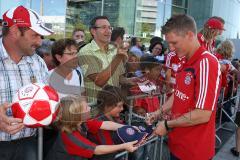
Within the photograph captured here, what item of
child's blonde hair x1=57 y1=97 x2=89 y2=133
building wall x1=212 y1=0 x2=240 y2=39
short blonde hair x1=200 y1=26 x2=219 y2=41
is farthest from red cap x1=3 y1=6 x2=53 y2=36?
building wall x1=212 y1=0 x2=240 y2=39

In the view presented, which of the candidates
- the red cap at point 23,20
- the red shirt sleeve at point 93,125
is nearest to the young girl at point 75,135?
the red shirt sleeve at point 93,125

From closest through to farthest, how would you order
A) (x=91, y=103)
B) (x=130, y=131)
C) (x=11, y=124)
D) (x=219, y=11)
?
(x=11, y=124)
(x=130, y=131)
(x=91, y=103)
(x=219, y=11)

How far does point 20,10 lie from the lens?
260 cm

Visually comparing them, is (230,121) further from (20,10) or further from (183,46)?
(20,10)

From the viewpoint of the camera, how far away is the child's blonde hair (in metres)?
2.41

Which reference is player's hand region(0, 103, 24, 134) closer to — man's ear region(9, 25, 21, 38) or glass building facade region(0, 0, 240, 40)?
man's ear region(9, 25, 21, 38)

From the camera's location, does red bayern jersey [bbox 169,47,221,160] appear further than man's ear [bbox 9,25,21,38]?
No

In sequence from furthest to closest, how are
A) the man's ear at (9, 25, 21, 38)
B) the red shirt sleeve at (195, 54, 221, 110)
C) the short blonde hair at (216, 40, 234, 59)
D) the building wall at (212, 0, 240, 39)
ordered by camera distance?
1. the building wall at (212, 0, 240, 39)
2. the short blonde hair at (216, 40, 234, 59)
3. the man's ear at (9, 25, 21, 38)
4. the red shirt sleeve at (195, 54, 221, 110)

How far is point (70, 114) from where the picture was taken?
242cm

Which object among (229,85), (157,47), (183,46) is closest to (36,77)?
(183,46)

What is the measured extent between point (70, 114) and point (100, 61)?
5.20ft

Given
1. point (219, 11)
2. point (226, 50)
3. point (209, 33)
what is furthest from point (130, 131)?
point (219, 11)

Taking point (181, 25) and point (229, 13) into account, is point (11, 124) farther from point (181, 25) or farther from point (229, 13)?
point (229, 13)

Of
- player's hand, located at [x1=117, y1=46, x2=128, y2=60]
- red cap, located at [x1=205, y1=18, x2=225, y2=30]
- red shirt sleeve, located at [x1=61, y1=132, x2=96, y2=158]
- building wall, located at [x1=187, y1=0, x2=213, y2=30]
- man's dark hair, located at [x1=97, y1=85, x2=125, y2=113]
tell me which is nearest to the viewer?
red shirt sleeve, located at [x1=61, y1=132, x2=96, y2=158]
